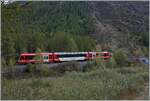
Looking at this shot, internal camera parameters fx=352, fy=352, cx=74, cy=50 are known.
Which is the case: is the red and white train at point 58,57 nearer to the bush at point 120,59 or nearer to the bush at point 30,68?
the bush at point 30,68

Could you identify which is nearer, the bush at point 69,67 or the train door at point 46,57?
the bush at point 69,67

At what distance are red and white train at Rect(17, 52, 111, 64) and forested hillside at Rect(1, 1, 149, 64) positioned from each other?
238 cm

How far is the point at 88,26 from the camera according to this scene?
6353cm

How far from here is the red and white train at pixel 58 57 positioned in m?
32.3

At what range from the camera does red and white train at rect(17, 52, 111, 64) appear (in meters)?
32.3

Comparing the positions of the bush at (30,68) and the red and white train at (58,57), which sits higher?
the red and white train at (58,57)

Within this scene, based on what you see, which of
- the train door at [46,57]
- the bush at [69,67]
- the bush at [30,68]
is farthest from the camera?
the train door at [46,57]

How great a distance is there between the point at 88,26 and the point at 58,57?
28.9m

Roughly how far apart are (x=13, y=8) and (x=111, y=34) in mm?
54066

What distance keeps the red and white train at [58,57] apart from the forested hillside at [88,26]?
2.38 m

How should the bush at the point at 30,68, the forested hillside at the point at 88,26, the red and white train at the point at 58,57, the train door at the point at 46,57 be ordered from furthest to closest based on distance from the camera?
the forested hillside at the point at 88,26
the train door at the point at 46,57
the red and white train at the point at 58,57
the bush at the point at 30,68

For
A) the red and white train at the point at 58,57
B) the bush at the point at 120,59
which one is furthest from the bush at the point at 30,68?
the bush at the point at 120,59

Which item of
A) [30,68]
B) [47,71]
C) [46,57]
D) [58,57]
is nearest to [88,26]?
[58,57]

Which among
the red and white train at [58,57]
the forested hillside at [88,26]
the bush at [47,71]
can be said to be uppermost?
the forested hillside at [88,26]
